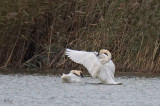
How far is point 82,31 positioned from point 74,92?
194 inches

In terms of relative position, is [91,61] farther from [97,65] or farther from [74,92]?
[74,92]

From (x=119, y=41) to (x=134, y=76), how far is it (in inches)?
Answer: 50.7

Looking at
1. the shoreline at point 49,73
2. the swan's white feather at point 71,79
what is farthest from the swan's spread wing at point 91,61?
the shoreline at point 49,73

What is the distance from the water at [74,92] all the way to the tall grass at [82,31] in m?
1.35

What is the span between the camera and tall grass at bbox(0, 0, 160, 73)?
53.6 ft

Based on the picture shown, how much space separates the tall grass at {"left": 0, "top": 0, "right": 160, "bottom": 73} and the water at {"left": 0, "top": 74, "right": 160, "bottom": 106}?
1352mm

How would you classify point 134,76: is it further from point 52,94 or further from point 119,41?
point 52,94

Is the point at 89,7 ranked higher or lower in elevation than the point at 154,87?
higher

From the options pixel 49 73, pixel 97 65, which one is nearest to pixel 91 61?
pixel 97 65

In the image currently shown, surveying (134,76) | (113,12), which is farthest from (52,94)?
(113,12)

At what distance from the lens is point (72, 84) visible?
13906 millimetres

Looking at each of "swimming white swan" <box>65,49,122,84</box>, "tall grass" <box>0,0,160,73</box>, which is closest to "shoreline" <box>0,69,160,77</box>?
"tall grass" <box>0,0,160,73</box>

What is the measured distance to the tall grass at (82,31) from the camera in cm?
1633

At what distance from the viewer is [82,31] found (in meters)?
17.1
